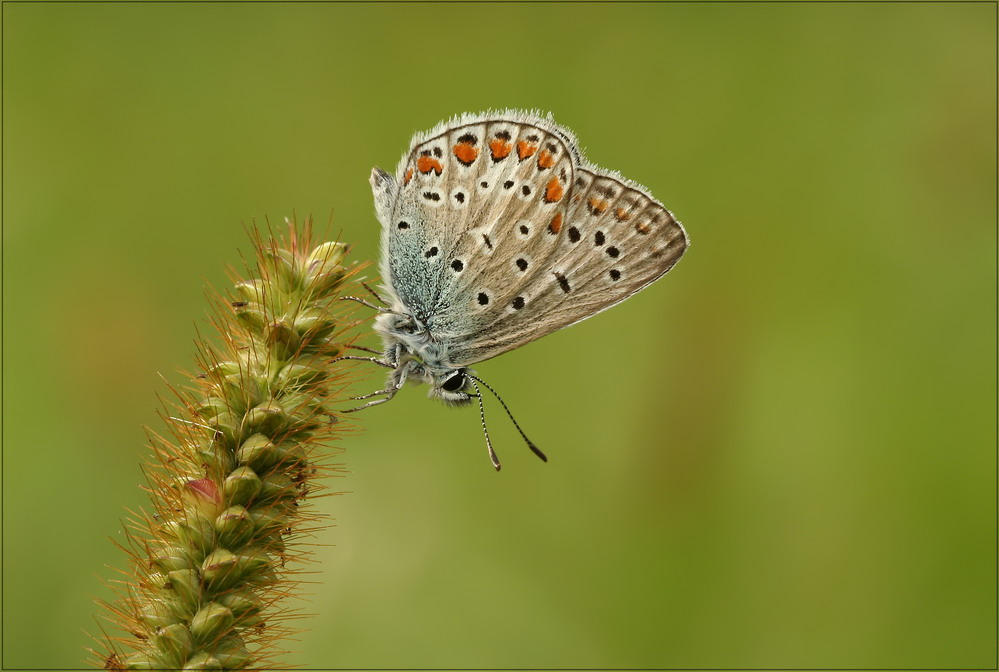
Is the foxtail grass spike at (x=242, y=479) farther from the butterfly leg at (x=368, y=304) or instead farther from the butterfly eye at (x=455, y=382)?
the butterfly eye at (x=455, y=382)

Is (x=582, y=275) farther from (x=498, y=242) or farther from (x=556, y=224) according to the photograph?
(x=498, y=242)

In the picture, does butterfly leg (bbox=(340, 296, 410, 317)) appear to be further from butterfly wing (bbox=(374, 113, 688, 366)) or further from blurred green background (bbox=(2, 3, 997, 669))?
blurred green background (bbox=(2, 3, 997, 669))

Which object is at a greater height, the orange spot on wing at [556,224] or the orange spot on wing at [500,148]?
the orange spot on wing at [500,148]

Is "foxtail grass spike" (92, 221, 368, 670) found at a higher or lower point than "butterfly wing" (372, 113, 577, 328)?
lower

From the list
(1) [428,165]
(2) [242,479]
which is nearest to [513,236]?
(1) [428,165]

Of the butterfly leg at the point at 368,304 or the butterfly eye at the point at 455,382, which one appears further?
Answer: the butterfly eye at the point at 455,382

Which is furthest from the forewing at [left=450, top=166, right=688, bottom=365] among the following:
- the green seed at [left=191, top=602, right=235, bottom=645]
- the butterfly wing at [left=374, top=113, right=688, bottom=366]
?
the green seed at [left=191, top=602, right=235, bottom=645]

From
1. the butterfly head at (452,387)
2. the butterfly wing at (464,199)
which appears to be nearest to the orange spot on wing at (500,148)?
the butterfly wing at (464,199)

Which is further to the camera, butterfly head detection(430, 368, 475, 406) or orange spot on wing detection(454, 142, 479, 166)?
orange spot on wing detection(454, 142, 479, 166)
